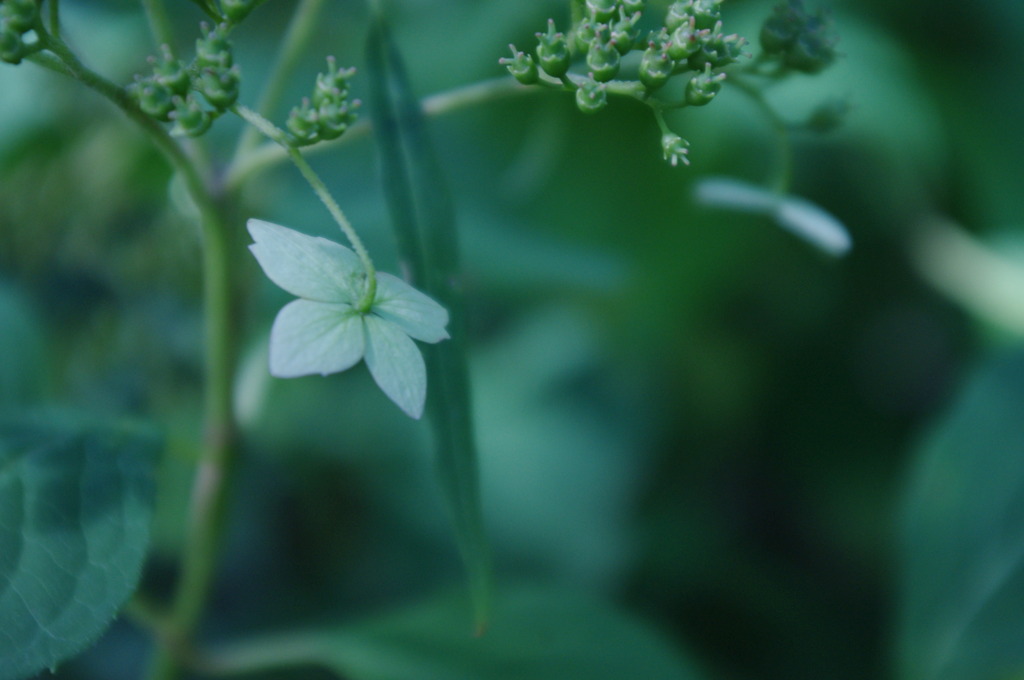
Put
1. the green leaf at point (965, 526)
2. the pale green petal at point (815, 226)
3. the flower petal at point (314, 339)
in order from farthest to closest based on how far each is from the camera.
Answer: the green leaf at point (965, 526) < the pale green petal at point (815, 226) < the flower petal at point (314, 339)

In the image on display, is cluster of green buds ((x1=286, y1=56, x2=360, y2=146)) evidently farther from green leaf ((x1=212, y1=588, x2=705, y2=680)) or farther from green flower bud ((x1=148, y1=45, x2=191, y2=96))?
green leaf ((x1=212, y1=588, x2=705, y2=680))

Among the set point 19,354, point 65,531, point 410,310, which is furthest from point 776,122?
point 19,354

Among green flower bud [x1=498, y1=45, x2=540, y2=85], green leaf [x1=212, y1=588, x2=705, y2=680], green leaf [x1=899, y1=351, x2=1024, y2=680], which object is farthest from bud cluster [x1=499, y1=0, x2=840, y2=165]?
green leaf [x1=899, y1=351, x2=1024, y2=680]

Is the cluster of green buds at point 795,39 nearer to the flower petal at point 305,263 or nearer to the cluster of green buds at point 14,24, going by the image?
the flower petal at point 305,263

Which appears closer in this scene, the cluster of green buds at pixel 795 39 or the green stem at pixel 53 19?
the green stem at pixel 53 19

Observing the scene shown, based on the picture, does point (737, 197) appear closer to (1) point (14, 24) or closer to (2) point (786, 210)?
(2) point (786, 210)

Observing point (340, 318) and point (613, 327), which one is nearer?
point (340, 318)

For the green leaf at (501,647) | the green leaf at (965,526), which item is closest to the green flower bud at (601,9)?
the green leaf at (501,647)
